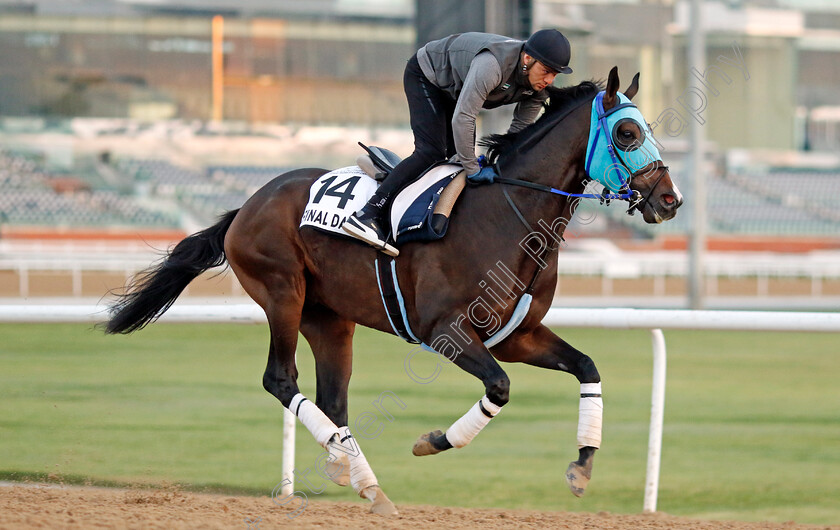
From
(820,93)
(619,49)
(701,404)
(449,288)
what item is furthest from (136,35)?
(449,288)

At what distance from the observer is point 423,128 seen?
3941 millimetres

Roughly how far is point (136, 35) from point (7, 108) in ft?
13.5

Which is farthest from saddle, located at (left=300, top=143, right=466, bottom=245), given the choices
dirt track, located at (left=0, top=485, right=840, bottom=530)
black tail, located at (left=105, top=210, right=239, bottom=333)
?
dirt track, located at (left=0, top=485, right=840, bottom=530)

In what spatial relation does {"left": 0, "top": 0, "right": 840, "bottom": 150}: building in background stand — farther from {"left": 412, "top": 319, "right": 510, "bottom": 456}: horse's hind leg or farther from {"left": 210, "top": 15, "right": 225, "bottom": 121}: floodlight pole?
{"left": 412, "top": 319, "right": 510, "bottom": 456}: horse's hind leg

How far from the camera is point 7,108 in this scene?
28328 millimetres

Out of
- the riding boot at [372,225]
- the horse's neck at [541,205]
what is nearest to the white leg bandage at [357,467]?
the riding boot at [372,225]

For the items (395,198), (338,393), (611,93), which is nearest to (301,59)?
(338,393)

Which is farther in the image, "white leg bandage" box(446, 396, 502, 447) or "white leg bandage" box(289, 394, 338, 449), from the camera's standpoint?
"white leg bandage" box(289, 394, 338, 449)

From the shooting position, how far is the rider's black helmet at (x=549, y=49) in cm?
356

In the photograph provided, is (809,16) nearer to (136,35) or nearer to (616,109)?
(136,35)

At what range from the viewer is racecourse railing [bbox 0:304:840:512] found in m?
4.05

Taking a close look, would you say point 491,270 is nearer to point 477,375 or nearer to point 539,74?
point 477,375

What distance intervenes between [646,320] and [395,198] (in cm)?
116

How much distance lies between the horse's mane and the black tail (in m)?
1.28
